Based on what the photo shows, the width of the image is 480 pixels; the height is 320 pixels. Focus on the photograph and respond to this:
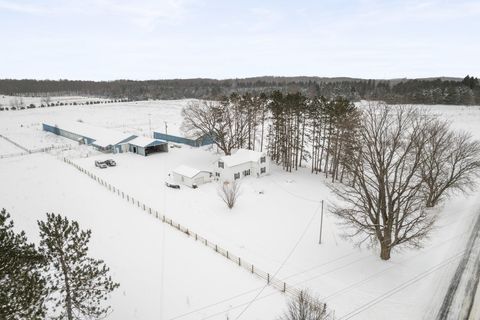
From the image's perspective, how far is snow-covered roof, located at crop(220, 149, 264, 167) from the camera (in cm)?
4059

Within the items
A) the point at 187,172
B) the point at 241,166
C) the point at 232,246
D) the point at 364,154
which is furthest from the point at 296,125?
the point at 232,246

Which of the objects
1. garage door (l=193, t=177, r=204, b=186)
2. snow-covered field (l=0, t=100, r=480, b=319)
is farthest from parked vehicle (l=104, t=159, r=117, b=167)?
garage door (l=193, t=177, r=204, b=186)

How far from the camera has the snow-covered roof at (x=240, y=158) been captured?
40.6 metres

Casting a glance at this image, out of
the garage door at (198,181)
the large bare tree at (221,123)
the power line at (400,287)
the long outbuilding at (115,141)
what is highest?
the large bare tree at (221,123)

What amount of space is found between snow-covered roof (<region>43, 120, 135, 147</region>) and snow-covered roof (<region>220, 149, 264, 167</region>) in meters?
24.0

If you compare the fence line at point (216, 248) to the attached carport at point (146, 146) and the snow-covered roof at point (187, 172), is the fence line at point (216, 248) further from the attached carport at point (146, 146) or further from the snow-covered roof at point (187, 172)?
the attached carport at point (146, 146)

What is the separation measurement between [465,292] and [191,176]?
2782 cm

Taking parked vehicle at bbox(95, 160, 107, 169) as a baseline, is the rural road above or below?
below

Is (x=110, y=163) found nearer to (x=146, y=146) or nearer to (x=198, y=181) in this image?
(x=146, y=146)

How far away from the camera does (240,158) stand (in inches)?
1650

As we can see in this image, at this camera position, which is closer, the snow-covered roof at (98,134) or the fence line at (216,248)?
the fence line at (216,248)

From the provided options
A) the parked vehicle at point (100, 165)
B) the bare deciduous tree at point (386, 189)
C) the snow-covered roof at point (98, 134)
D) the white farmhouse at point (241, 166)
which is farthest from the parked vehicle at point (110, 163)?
the bare deciduous tree at point (386, 189)

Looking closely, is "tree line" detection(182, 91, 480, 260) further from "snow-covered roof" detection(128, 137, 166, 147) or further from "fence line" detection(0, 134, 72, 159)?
"fence line" detection(0, 134, 72, 159)

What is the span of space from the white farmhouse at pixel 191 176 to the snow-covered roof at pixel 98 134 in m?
21.3
